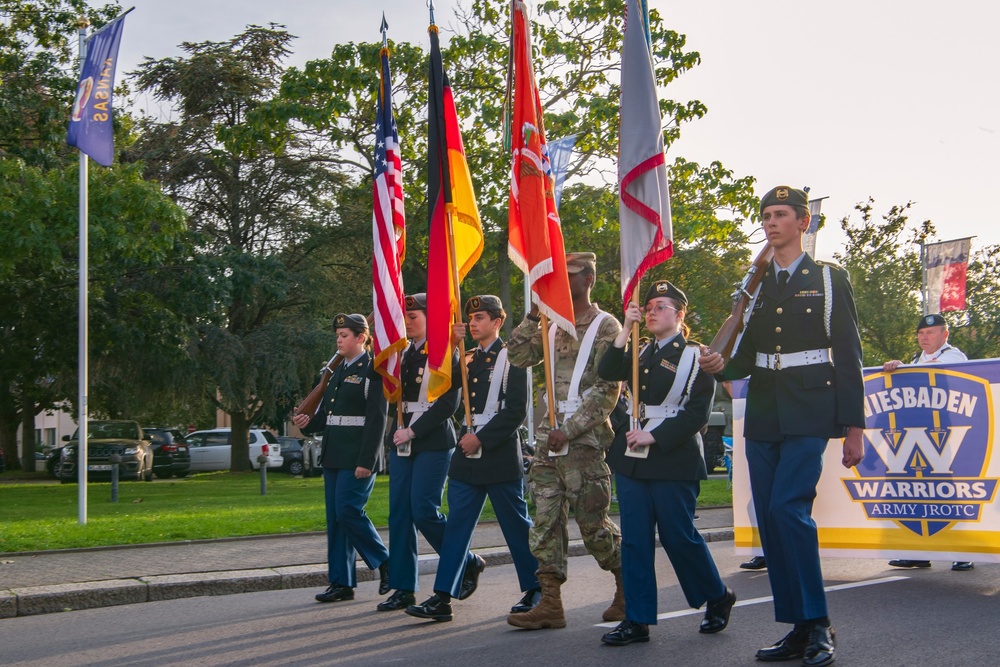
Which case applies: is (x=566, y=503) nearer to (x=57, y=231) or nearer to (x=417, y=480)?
(x=417, y=480)

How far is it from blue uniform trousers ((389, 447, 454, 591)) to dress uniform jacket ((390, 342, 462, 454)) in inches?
2.7

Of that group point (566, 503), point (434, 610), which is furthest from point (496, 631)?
point (566, 503)

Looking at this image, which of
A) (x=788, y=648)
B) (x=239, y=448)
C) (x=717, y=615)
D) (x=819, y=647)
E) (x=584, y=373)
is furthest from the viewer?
(x=239, y=448)

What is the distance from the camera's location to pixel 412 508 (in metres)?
7.61

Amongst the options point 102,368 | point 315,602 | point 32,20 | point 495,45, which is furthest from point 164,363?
point 315,602

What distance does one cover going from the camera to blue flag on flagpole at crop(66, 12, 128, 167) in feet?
48.9

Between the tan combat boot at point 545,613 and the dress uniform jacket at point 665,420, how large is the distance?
811mm

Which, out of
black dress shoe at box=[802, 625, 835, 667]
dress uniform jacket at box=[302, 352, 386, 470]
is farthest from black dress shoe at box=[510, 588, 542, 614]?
black dress shoe at box=[802, 625, 835, 667]

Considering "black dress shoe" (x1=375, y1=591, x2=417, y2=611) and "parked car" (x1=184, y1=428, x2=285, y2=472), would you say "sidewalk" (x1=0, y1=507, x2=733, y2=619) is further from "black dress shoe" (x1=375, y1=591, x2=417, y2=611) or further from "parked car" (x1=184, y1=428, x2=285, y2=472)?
"parked car" (x1=184, y1=428, x2=285, y2=472)

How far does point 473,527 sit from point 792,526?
2.39m

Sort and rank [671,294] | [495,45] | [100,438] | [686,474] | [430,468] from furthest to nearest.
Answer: [100,438], [495,45], [430,468], [671,294], [686,474]

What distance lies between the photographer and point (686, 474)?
20.0ft

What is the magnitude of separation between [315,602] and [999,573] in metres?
5.11

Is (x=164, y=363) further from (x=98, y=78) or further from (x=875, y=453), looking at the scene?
(x=875, y=453)
